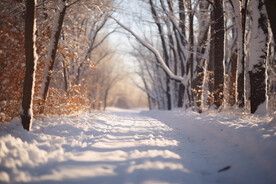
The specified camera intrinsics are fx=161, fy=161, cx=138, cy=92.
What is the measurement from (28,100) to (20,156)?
181cm

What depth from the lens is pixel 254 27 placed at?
23.9ft

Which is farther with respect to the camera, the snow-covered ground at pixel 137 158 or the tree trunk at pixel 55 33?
the tree trunk at pixel 55 33

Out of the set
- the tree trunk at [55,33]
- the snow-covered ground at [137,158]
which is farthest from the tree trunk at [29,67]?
the tree trunk at [55,33]

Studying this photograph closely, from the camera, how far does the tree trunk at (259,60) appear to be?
6.93 metres

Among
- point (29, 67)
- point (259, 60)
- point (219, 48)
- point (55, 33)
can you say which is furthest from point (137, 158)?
point (219, 48)

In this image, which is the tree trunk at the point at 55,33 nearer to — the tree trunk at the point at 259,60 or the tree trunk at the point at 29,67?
the tree trunk at the point at 29,67

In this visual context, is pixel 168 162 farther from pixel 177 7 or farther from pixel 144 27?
pixel 144 27

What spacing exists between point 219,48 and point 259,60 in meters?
2.28

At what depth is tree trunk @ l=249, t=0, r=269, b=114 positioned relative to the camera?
693 cm

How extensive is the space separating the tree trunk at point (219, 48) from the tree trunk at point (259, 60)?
63.8 inches

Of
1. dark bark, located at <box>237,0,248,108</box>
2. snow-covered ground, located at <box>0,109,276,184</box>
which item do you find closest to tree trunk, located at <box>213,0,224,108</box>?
dark bark, located at <box>237,0,248,108</box>

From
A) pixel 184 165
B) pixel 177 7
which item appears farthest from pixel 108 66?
pixel 184 165

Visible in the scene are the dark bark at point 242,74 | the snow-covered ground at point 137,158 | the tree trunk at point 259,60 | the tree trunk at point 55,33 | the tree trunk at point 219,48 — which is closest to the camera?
the snow-covered ground at point 137,158

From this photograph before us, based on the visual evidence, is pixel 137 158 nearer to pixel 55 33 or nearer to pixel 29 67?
pixel 29 67
